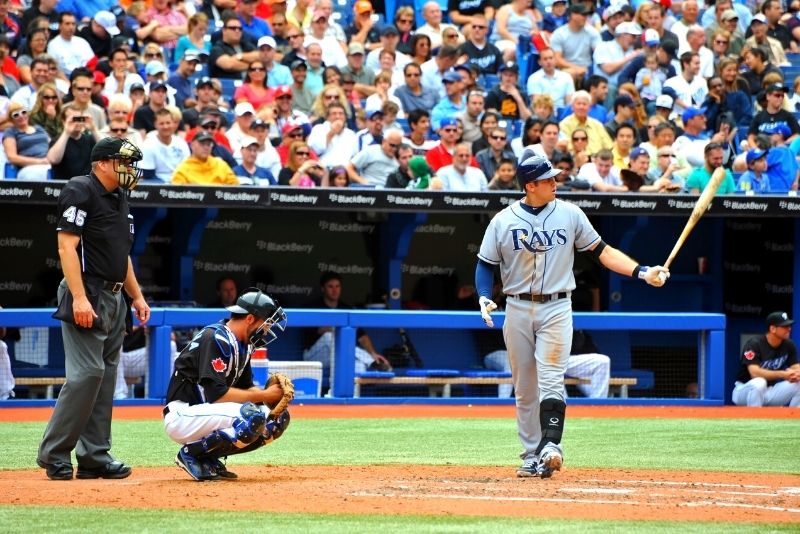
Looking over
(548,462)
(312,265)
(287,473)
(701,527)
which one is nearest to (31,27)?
(312,265)

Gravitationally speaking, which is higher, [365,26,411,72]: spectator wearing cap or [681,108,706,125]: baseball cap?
[365,26,411,72]: spectator wearing cap

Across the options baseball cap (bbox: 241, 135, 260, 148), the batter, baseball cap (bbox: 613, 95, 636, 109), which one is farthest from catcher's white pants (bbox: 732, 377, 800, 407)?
the batter

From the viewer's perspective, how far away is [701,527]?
17.3ft

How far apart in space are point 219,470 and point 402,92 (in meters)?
9.32

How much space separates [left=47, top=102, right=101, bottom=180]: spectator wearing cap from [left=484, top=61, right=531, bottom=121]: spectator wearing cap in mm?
5158

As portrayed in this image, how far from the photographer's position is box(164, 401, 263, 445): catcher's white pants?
659 cm

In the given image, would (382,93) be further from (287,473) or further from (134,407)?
(287,473)

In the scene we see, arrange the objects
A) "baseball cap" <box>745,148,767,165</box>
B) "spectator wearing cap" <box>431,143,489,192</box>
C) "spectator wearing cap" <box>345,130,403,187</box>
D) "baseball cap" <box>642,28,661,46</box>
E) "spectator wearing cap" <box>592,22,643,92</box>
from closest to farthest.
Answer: "spectator wearing cap" <box>431,143,489,192</box>
"spectator wearing cap" <box>345,130,403,187</box>
"baseball cap" <box>745,148,767,165</box>
"baseball cap" <box>642,28,661,46</box>
"spectator wearing cap" <box>592,22,643,92</box>

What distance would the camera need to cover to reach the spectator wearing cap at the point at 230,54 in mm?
15344

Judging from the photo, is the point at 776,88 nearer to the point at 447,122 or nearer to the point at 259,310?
the point at 447,122

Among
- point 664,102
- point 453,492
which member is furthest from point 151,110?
point 453,492

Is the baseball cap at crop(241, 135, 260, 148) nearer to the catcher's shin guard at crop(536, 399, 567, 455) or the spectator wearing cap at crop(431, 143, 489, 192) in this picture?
the spectator wearing cap at crop(431, 143, 489, 192)

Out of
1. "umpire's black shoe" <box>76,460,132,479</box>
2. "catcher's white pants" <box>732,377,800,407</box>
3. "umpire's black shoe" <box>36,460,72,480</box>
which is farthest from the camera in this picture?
"catcher's white pants" <box>732,377,800,407</box>

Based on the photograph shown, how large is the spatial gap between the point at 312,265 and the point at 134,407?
3263 mm
